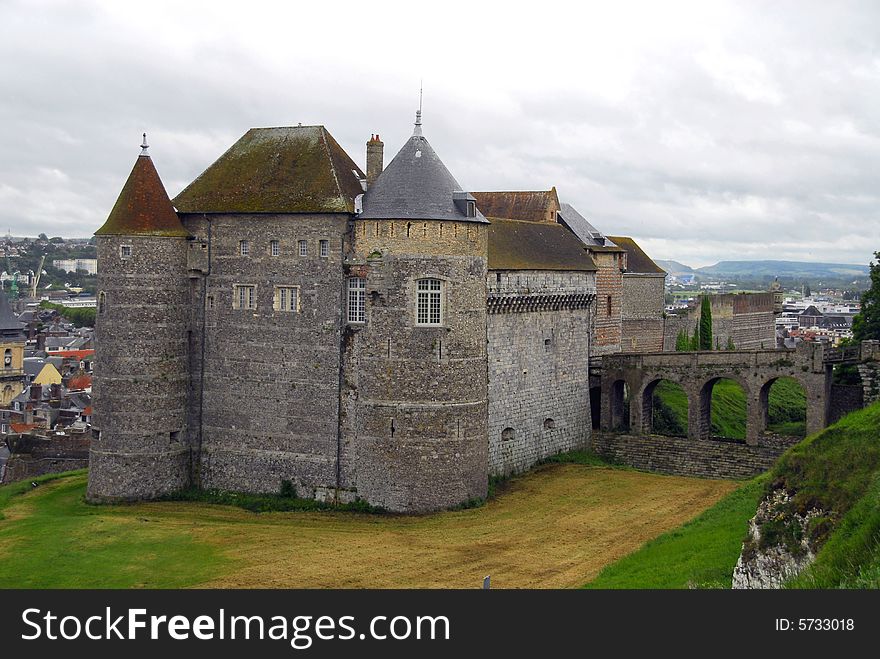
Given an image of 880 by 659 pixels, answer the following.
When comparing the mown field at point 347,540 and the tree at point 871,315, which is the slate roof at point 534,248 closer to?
the mown field at point 347,540

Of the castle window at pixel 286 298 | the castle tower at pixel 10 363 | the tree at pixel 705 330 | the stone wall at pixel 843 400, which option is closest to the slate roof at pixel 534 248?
the castle window at pixel 286 298

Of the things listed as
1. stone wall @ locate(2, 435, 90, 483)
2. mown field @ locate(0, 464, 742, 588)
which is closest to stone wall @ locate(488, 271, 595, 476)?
mown field @ locate(0, 464, 742, 588)

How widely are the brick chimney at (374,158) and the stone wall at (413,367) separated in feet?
10.0

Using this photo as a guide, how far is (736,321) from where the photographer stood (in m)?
72.9

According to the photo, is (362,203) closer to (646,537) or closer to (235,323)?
(235,323)

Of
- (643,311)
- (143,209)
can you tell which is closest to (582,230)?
(643,311)

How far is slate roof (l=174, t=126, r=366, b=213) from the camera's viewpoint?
38188 millimetres

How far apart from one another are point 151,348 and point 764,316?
50.2 meters

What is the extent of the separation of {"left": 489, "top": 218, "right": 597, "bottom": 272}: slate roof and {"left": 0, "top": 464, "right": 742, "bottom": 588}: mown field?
8470mm

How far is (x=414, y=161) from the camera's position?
123ft

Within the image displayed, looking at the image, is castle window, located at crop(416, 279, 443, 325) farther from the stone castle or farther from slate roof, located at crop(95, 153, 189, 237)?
slate roof, located at crop(95, 153, 189, 237)

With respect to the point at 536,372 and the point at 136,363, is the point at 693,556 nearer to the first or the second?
the point at 536,372
